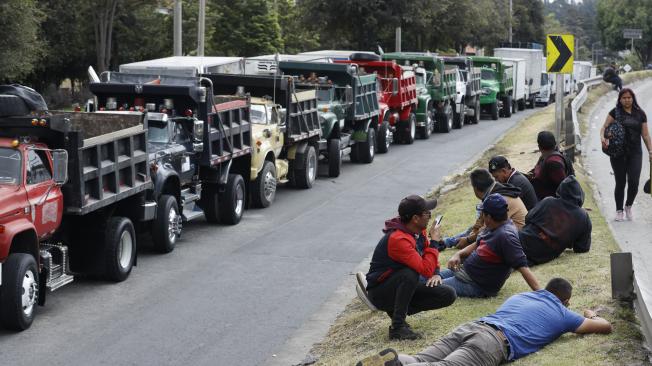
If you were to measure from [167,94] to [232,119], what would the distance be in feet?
4.32

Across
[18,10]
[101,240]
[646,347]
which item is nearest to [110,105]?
[101,240]

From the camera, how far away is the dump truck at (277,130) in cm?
1931

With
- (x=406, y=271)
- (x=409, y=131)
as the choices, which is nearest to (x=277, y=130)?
(x=406, y=271)

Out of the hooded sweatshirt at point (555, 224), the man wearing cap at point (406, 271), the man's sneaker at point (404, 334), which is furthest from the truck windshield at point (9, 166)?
the hooded sweatshirt at point (555, 224)

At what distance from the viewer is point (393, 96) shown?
98.0 ft

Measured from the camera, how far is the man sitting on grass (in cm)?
736

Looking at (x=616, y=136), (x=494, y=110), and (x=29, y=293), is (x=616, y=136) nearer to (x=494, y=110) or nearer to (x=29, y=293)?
(x=29, y=293)

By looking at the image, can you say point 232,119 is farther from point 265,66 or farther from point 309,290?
point 265,66

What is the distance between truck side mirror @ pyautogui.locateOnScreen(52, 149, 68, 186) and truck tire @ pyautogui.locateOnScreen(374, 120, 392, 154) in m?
18.0

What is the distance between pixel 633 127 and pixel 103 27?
114 ft

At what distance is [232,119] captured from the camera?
17.9m

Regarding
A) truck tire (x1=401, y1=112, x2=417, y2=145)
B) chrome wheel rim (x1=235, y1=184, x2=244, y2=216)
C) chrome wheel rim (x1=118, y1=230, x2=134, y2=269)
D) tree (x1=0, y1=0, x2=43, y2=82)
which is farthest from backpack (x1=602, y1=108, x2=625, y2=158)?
tree (x1=0, y1=0, x2=43, y2=82)

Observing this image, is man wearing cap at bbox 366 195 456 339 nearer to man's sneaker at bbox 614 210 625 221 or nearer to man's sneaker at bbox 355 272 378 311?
man's sneaker at bbox 355 272 378 311

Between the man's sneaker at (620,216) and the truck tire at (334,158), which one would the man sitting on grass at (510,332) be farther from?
the truck tire at (334,158)
